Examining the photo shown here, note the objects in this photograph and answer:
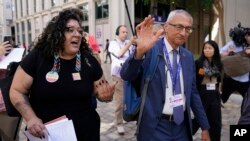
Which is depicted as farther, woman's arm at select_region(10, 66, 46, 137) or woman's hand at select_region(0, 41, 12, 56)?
woman's hand at select_region(0, 41, 12, 56)

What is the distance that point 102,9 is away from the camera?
86.4 ft

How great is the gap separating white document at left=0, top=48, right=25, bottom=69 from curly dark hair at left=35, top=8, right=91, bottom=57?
3.94 ft

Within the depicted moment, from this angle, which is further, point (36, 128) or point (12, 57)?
point (12, 57)

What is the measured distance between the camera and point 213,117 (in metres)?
5.04

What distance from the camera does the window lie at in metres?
25.7

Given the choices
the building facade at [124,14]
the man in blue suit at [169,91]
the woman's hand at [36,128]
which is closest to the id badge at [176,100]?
the man in blue suit at [169,91]

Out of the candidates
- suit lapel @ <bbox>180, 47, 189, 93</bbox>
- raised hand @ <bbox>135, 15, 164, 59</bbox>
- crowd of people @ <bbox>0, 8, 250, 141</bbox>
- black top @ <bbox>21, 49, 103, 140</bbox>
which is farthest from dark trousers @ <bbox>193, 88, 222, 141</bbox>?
black top @ <bbox>21, 49, 103, 140</bbox>

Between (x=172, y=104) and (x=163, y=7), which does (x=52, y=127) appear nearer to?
(x=172, y=104)

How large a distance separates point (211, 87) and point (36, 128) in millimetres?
3162

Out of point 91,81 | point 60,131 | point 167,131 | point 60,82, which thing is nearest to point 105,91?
point 91,81

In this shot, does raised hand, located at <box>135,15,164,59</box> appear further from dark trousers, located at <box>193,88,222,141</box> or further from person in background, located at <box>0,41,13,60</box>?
dark trousers, located at <box>193,88,222,141</box>

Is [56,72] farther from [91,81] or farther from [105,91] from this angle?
[105,91]

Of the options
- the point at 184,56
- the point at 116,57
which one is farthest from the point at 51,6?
the point at 184,56

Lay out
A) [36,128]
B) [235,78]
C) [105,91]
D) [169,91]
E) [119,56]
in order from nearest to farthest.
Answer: [36,128], [105,91], [169,91], [119,56], [235,78]
